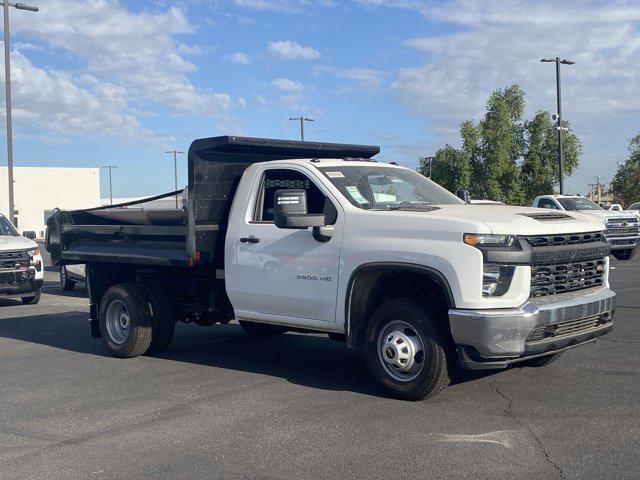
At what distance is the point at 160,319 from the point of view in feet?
29.0

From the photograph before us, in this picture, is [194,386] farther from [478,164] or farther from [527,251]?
[478,164]

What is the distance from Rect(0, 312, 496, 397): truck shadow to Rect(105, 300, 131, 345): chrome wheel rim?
296 millimetres

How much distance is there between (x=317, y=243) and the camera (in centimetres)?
712

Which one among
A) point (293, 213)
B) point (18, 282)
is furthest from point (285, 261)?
point (18, 282)

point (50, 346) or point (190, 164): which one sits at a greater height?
point (190, 164)

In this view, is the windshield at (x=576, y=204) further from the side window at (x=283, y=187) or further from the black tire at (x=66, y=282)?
the side window at (x=283, y=187)

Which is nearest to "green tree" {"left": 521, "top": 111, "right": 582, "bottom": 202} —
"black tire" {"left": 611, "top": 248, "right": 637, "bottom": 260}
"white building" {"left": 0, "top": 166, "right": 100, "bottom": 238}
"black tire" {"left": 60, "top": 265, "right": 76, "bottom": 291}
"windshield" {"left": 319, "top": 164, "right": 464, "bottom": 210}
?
"black tire" {"left": 611, "top": 248, "right": 637, "bottom": 260}

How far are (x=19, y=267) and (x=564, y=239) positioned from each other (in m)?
10.3

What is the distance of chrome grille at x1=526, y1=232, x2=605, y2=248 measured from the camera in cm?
623

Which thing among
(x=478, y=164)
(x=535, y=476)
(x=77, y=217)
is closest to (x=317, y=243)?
(x=535, y=476)

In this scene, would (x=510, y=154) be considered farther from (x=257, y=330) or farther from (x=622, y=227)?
(x=257, y=330)

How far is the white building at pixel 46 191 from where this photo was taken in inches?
3049

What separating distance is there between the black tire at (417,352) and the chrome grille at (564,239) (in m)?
0.97

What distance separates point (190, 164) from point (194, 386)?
2.22 metres
